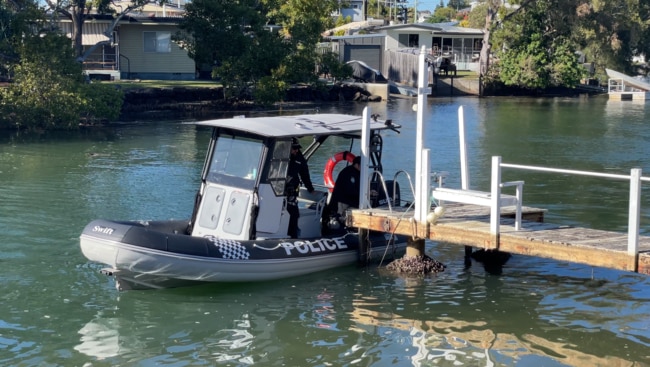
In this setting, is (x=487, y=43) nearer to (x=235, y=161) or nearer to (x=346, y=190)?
(x=346, y=190)

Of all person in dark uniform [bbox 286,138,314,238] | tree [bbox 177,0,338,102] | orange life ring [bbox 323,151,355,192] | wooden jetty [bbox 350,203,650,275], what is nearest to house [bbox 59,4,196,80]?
tree [bbox 177,0,338,102]

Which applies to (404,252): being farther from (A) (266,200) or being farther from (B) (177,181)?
(B) (177,181)

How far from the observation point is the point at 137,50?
49.7 metres

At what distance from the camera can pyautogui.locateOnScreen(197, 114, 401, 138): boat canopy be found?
580 inches

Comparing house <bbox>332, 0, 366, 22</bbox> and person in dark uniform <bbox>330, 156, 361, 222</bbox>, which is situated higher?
house <bbox>332, 0, 366, 22</bbox>

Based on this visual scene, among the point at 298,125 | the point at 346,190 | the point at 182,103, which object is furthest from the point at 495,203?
the point at 182,103

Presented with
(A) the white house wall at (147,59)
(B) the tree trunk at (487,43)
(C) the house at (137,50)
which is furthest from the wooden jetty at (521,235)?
(B) the tree trunk at (487,43)

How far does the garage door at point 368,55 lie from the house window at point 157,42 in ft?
47.0

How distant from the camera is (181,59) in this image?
50.7m

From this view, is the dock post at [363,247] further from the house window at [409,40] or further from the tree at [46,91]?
the house window at [409,40]

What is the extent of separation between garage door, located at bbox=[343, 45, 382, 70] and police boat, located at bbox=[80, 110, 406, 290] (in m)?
44.6

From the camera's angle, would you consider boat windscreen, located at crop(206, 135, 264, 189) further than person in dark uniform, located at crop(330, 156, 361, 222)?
No

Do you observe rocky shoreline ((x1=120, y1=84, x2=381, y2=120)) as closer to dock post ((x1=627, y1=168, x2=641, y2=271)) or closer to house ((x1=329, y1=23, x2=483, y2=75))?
house ((x1=329, y1=23, x2=483, y2=75))

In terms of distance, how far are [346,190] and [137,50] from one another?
36.2 meters
